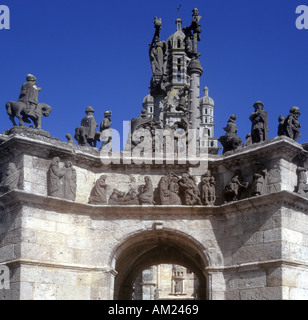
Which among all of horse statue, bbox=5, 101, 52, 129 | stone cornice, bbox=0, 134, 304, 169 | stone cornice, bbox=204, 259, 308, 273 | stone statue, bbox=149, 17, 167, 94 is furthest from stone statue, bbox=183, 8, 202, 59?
stone cornice, bbox=204, 259, 308, 273

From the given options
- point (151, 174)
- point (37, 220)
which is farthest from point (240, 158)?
point (37, 220)

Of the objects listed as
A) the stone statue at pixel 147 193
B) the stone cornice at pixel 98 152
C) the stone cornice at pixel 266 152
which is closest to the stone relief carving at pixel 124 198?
the stone statue at pixel 147 193

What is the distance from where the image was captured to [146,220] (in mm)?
16797

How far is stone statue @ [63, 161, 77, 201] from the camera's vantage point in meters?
16.2

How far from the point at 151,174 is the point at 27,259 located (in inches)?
162

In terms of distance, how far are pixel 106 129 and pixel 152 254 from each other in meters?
4.27

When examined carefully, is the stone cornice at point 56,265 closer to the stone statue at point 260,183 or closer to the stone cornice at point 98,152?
the stone cornice at point 98,152

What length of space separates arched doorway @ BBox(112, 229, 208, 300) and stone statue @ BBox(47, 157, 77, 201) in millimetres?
1955

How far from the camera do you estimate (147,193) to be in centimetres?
1684

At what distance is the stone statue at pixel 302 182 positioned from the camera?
16.2 meters

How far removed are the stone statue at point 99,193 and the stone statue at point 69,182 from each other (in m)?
0.61

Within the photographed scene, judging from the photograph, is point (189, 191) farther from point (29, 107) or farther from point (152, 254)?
point (29, 107)

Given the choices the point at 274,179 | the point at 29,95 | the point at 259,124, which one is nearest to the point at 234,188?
the point at 274,179

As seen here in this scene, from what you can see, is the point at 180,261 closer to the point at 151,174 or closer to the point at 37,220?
the point at 151,174
